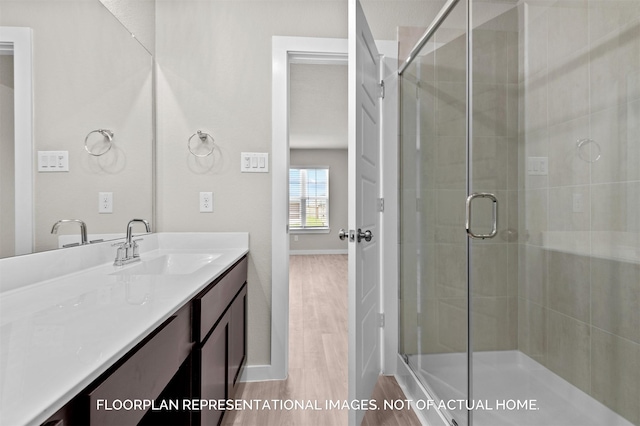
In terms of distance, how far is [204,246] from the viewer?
206cm

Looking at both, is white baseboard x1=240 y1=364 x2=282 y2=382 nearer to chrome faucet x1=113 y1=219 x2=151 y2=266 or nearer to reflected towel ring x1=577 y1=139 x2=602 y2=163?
chrome faucet x1=113 y1=219 x2=151 y2=266

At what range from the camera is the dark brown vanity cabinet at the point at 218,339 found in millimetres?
1145

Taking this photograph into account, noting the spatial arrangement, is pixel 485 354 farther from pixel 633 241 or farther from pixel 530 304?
pixel 633 241

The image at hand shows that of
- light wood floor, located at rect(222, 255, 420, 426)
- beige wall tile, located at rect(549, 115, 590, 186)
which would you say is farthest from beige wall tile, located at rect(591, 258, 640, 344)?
light wood floor, located at rect(222, 255, 420, 426)

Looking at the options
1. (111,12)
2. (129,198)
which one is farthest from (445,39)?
(129,198)

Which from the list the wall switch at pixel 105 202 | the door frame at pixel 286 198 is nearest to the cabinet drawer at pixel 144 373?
the wall switch at pixel 105 202

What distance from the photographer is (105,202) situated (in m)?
1.65

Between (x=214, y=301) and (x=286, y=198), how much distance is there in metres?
0.96

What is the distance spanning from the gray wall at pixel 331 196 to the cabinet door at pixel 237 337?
6.06 meters

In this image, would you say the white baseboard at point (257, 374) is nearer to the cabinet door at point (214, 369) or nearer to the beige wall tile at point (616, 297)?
the cabinet door at point (214, 369)

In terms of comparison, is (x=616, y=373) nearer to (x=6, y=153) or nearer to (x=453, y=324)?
(x=453, y=324)

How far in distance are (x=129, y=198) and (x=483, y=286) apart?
184 centimetres

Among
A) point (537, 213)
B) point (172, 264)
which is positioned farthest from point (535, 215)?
point (172, 264)

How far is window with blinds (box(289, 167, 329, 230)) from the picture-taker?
8.02 m
